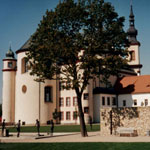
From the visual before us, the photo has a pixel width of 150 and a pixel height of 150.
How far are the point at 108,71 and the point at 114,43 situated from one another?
270cm

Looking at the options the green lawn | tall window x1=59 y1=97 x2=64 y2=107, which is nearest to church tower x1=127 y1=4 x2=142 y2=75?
tall window x1=59 y1=97 x2=64 y2=107

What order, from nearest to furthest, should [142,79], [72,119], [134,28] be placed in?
1. [72,119]
2. [142,79]
3. [134,28]

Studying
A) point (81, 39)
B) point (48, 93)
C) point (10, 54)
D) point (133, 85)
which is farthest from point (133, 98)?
point (81, 39)

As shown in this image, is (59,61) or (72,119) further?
(72,119)

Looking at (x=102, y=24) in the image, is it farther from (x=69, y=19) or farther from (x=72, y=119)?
(x=72, y=119)

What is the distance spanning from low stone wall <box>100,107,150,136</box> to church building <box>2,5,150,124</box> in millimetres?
25961

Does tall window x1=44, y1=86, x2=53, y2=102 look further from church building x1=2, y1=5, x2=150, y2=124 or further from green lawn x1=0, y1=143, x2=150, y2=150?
green lawn x1=0, y1=143, x2=150, y2=150

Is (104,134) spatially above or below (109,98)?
below

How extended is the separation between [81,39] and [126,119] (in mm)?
8871

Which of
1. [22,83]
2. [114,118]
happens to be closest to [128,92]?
[22,83]

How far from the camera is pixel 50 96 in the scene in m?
60.4

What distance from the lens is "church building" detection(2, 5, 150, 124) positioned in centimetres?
5828

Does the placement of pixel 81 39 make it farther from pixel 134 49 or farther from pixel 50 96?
pixel 134 49

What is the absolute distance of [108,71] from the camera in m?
28.9
